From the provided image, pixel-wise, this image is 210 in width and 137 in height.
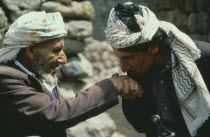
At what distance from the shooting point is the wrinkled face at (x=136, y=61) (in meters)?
3.06

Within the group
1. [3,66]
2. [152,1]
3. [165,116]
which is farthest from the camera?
[152,1]

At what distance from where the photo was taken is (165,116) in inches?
122

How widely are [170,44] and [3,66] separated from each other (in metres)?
1.21

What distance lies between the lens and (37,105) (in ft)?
9.00

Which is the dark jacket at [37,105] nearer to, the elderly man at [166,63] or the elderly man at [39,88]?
the elderly man at [39,88]

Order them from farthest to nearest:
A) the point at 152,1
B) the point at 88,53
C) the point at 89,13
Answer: the point at 152,1, the point at 88,53, the point at 89,13

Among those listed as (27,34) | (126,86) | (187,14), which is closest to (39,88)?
(27,34)

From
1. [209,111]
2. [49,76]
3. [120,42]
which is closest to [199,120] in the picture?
[209,111]

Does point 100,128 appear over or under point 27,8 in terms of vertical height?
under

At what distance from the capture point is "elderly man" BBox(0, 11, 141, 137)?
108 inches

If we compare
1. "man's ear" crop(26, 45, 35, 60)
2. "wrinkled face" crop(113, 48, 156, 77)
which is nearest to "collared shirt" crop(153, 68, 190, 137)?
"wrinkled face" crop(113, 48, 156, 77)

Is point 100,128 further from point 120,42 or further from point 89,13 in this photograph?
point 120,42

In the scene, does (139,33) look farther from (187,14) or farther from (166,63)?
(187,14)

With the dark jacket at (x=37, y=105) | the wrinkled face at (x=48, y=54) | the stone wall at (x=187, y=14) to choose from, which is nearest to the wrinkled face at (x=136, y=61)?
the dark jacket at (x=37, y=105)
